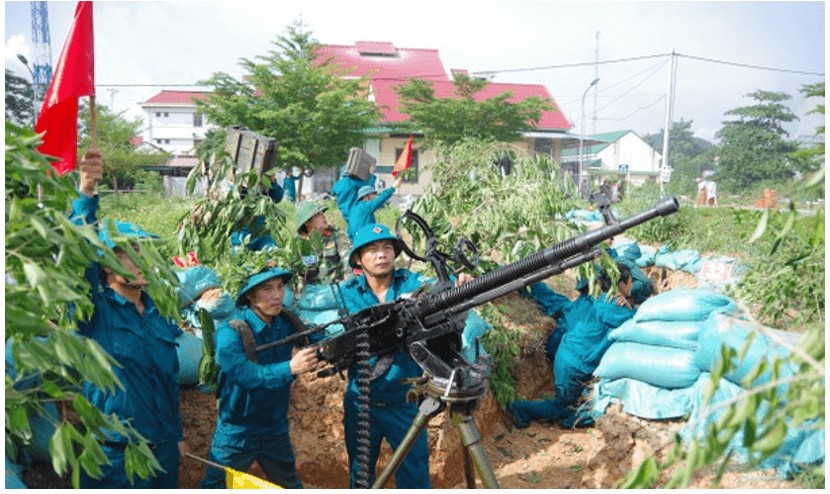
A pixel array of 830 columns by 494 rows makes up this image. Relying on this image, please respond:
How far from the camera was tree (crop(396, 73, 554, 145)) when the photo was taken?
71.4 feet

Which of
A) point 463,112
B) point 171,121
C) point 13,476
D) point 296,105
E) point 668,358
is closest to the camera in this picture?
point 13,476

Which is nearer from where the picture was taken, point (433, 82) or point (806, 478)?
point (806, 478)

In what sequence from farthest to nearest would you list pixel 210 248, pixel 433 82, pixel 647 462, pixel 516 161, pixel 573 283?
pixel 433 82
pixel 573 283
pixel 516 161
pixel 210 248
pixel 647 462

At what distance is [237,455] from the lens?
3229 millimetres

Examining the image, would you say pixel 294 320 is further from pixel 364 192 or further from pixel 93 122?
pixel 364 192

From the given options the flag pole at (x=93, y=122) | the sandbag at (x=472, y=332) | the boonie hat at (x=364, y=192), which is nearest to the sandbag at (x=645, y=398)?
the sandbag at (x=472, y=332)

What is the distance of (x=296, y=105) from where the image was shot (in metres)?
18.0

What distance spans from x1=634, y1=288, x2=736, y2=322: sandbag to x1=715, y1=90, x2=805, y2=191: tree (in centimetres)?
2490

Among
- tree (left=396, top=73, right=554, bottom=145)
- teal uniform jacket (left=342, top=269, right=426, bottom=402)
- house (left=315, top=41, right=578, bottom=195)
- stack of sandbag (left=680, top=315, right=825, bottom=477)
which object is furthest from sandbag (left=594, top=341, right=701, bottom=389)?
house (left=315, top=41, right=578, bottom=195)

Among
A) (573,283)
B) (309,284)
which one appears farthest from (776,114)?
(309,284)

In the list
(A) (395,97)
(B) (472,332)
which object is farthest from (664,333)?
(A) (395,97)

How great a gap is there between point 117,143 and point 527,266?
78.8ft

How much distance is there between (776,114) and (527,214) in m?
27.5

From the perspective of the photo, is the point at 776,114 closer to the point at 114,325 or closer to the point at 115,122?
the point at 115,122
